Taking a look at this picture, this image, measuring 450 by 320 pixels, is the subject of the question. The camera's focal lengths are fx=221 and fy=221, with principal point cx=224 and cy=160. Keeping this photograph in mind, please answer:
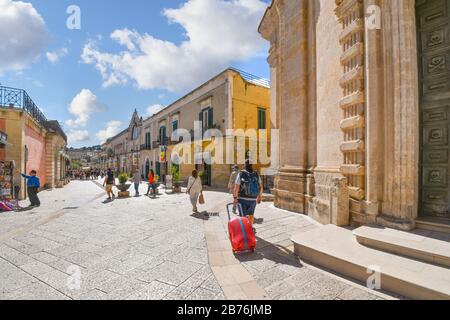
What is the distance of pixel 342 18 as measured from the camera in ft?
15.8

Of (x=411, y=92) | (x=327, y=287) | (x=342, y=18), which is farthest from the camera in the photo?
(x=342, y=18)

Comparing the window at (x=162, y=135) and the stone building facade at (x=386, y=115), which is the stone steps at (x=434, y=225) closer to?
the stone building facade at (x=386, y=115)

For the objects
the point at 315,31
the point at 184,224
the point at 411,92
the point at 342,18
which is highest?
the point at 315,31

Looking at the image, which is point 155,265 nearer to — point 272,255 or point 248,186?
point 272,255

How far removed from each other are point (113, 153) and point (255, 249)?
46.7 m

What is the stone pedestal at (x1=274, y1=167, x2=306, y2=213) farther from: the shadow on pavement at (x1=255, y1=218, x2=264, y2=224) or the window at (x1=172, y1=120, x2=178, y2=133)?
the window at (x1=172, y1=120, x2=178, y2=133)

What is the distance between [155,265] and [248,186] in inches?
83.2

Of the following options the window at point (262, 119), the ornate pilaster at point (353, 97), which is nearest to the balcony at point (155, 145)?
the window at point (262, 119)

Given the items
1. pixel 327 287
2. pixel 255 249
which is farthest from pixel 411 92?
pixel 255 249

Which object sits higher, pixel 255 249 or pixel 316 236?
pixel 316 236

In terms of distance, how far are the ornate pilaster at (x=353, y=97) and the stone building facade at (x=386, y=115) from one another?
20 millimetres

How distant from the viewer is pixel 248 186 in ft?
14.2

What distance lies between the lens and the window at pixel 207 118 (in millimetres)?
16619
